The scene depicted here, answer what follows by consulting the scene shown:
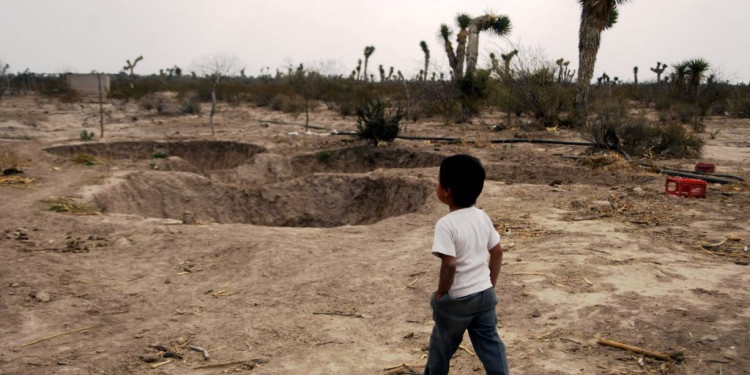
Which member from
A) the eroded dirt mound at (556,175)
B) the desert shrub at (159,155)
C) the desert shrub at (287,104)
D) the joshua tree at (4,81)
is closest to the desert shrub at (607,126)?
the eroded dirt mound at (556,175)

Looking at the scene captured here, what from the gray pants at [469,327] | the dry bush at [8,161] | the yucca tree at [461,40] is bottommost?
the dry bush at [8,161]

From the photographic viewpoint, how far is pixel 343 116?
1035 inches

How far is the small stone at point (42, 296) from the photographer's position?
5.22 metres

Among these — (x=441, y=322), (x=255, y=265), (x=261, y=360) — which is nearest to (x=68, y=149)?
(x=255, y=265)

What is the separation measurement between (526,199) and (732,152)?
811 centimetres

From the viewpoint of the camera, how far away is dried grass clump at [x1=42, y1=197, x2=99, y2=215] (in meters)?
8.84

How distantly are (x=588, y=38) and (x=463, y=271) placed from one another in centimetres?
1734

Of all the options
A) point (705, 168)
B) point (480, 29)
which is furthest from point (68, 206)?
point (480, 29)

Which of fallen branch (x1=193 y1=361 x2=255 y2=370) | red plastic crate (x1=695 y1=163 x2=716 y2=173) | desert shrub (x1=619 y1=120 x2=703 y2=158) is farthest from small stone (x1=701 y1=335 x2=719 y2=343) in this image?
desert shrub (x1=619 y1=120 x2=703 y2=158)

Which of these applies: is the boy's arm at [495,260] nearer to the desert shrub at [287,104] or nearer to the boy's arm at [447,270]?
the boy's arm at [447,270]

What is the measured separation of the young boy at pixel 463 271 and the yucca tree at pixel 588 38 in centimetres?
1584

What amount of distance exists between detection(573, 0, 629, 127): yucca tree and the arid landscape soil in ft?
22.1

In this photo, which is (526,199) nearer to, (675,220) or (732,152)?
(675,220)

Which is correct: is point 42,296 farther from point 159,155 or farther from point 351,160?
point 159,155
